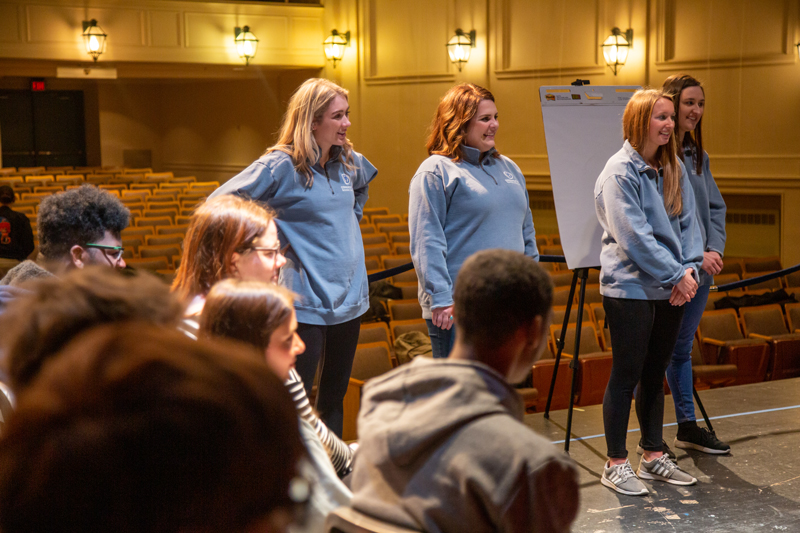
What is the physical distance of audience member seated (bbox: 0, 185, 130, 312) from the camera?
1786 millimetres

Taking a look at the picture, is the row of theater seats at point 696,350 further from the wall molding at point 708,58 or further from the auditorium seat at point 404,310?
the wall molding at point 708,58

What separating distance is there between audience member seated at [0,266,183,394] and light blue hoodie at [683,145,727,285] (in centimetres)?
278

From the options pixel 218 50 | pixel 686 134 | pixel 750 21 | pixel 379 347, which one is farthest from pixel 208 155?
pixel 686 134

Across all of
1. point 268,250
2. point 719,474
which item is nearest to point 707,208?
point 719,474

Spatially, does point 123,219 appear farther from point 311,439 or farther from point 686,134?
point 686,134

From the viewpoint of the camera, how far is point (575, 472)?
3.46 feet

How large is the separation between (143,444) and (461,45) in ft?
35.5

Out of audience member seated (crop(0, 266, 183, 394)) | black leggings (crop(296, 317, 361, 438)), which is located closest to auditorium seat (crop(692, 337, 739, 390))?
black leggings (crop(296, 317, 361, 438))

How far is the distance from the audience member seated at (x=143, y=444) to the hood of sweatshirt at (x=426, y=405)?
69cm

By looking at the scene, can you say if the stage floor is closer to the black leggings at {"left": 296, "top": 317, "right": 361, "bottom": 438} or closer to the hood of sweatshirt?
the black leggings at {"left": 296, "top": 317, "right": 361, "bottom": 438}

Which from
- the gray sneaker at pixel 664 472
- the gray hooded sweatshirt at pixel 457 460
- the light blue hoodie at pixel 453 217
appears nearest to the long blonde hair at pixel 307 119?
the light blue hoodie at pixel 453 217

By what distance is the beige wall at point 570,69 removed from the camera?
7945 millimetres

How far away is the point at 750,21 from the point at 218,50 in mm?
8095

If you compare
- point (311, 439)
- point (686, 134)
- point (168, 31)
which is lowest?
point (311, 439)
